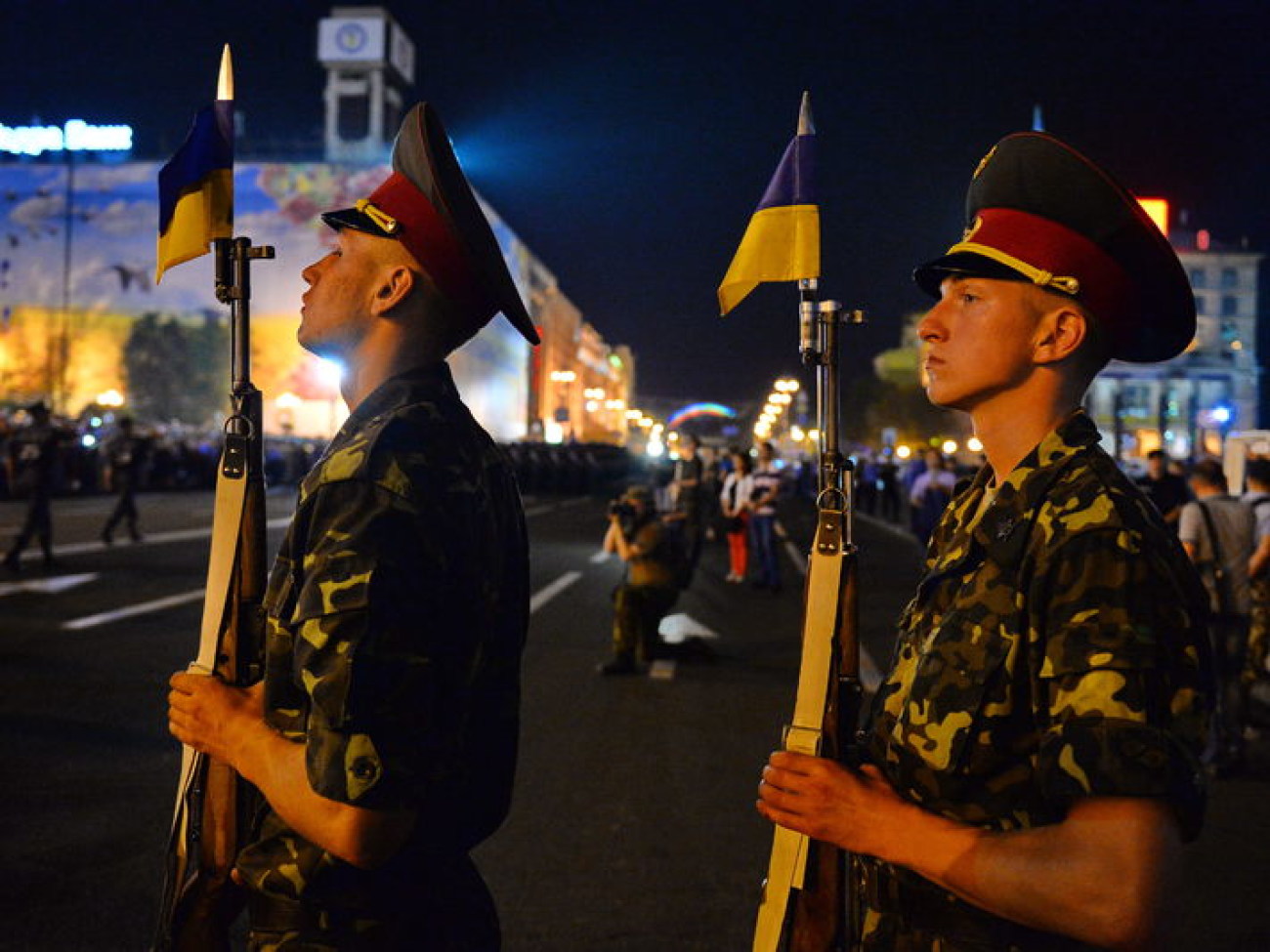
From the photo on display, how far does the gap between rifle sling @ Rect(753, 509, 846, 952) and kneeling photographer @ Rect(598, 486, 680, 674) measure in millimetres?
7863

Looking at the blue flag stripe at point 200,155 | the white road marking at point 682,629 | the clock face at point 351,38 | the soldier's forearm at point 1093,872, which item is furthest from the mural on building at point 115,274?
the soldier's forearm at point 1093,872

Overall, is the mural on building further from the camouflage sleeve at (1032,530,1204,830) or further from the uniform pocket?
the camouflage sleeve at (1032,530,1204,830)

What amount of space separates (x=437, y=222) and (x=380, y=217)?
10 cm

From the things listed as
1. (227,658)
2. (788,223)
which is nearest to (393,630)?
(227,658)

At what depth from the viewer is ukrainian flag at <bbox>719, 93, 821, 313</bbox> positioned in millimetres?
2477

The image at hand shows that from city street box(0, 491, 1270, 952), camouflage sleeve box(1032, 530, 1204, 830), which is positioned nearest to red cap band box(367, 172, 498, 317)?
camouflage sleeve box(1032, 530, 1204, 830)

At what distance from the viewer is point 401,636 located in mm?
1768

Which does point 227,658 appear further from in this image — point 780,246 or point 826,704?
point 780,246

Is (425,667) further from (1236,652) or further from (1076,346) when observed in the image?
(1236,652)

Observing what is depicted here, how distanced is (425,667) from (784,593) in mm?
15023

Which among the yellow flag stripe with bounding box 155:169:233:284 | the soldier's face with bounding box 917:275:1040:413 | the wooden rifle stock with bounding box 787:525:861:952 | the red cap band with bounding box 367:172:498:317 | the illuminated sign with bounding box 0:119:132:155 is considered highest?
the illuminated sign with bounding box 0:119:132:155

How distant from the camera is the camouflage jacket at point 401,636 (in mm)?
1739

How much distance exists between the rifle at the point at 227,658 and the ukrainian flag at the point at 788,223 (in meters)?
0.98

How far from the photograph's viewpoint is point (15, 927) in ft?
14.3
